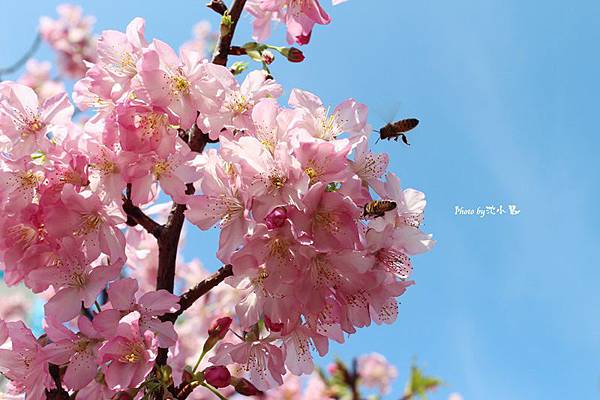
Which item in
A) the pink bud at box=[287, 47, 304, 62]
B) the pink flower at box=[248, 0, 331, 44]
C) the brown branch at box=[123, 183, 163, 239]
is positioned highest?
the pink flower at box=[248, 0, 331, 44]

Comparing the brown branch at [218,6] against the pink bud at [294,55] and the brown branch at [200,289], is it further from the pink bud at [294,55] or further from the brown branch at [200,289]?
the brown branch at [200,289]

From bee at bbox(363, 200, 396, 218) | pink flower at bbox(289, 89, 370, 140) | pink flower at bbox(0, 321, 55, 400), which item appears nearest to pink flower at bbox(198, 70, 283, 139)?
pink flower at bbox(289, 89, 370, 140)

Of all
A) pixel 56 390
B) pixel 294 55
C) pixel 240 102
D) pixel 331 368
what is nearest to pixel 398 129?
pixel 294 55

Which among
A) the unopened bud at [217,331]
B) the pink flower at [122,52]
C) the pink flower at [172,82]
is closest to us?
the pink flower at [172,82]

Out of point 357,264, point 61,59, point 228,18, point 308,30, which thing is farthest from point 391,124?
point 61,59

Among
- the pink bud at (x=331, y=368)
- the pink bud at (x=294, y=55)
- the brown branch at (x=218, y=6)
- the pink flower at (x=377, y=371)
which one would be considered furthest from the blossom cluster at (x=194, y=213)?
the pink flower at (x=377, y=371)

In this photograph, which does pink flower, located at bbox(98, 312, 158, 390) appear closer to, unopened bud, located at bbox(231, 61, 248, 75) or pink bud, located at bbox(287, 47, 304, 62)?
unopened bud, located at bbox(231, 61, 248, 75)
